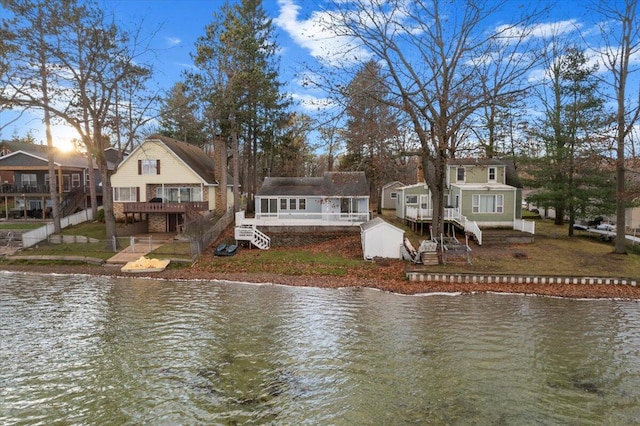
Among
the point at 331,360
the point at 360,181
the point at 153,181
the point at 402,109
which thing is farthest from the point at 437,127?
the point at 153,181

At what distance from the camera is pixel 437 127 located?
63.7ft

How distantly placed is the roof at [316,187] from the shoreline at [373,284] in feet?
34.7

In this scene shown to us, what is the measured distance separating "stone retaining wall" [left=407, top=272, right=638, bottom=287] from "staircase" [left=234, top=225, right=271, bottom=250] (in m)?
10.3

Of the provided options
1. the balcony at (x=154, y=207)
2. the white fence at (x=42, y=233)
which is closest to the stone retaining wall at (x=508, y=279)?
the balcony at (x=154, y=207)

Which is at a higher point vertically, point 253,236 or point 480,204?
point 480,204

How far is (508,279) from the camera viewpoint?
17453 mm

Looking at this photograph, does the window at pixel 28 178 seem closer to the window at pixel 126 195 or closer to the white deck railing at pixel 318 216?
the window at pixel 126 195

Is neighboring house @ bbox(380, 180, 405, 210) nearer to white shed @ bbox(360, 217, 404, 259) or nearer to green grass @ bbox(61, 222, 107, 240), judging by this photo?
white shed @ bbox(360, 217, 404, 259)

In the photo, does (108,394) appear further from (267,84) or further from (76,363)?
(267,84)

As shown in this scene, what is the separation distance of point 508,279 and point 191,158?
2548 centimetres

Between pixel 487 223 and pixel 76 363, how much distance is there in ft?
83.8

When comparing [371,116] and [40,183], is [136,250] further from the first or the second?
[40,183]

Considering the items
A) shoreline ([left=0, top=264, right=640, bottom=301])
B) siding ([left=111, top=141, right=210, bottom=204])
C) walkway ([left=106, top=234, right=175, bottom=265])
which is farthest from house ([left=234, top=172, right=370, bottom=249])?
shoreline ([left=0, top=264, right=640, bottom=301])

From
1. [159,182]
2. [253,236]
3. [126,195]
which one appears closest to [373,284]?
[253,236]
